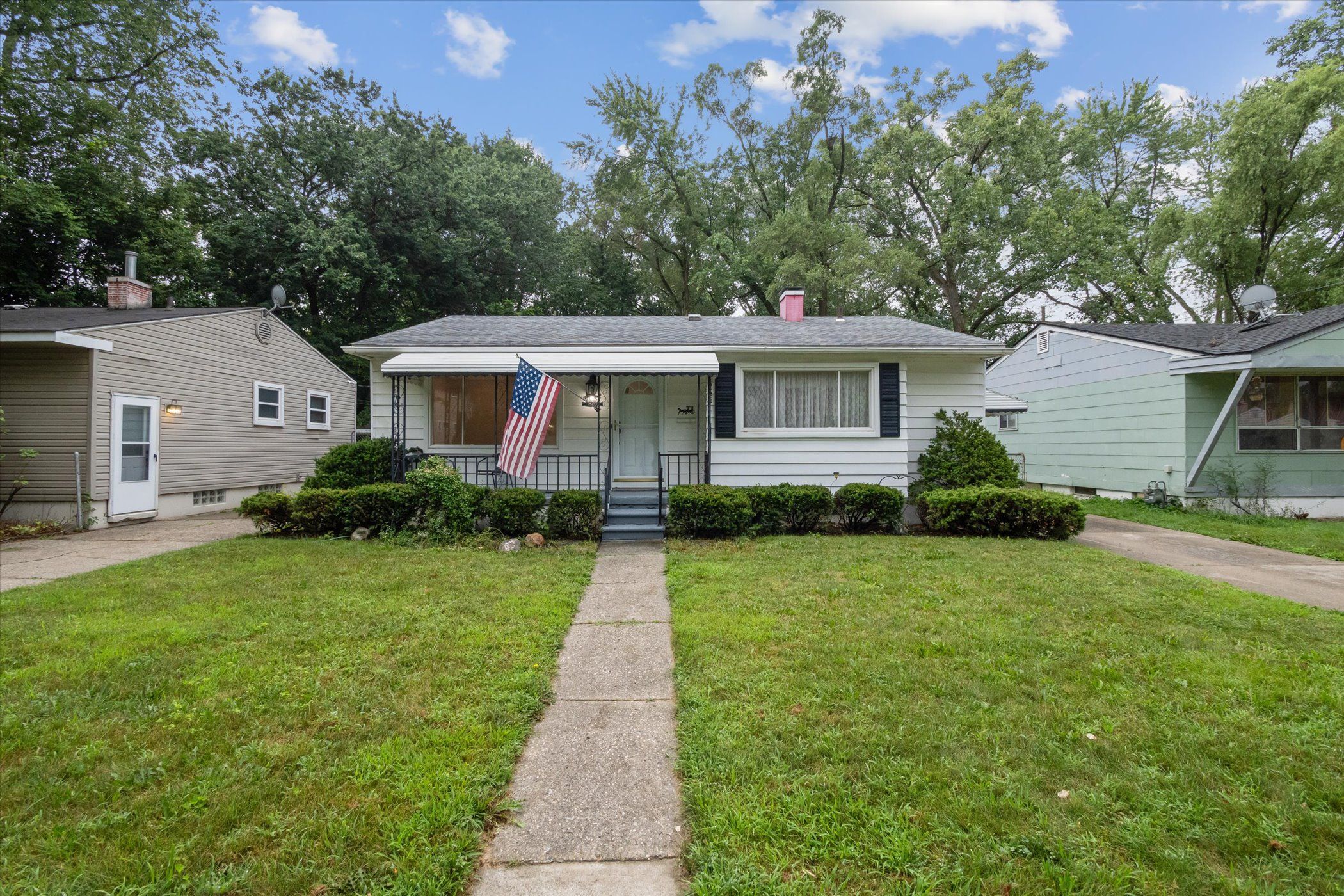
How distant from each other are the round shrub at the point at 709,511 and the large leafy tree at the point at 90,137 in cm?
1663

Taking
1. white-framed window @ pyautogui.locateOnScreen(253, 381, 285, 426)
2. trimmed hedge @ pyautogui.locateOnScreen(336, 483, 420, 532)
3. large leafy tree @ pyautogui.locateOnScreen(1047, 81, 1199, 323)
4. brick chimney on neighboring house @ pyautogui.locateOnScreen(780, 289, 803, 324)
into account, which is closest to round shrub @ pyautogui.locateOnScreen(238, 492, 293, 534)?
trimmed hedge @ pyautogui.locateOnScreen(336, 483, 420, 532)

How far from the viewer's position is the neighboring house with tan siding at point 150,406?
349 inches

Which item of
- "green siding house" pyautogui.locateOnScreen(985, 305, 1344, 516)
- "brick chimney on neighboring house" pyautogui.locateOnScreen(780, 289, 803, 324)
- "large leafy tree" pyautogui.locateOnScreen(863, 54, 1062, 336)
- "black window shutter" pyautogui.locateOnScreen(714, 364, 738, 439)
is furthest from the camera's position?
"large leafy tree" pyautogui.locateOnScreen(863, 54, 1062, 336)

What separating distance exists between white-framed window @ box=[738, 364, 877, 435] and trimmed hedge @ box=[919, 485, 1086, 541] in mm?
1765

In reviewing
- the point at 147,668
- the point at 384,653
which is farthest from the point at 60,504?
the point at 384,653

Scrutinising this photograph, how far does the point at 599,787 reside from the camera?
2520mm

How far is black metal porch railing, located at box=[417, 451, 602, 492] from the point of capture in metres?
9.27

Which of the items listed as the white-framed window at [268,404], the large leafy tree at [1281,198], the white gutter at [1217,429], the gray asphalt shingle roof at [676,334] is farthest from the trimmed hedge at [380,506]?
the large leafy tree at [1281,198]

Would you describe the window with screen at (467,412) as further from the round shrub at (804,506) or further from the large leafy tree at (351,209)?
the large leafy tree at (351,209)

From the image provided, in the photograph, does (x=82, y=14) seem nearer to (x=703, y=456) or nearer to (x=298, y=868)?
(x=703, y=456)

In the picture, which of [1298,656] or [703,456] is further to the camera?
[703,456]

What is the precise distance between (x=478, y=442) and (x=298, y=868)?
26.0ft

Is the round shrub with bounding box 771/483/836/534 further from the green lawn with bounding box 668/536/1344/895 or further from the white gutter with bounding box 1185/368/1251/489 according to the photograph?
the white gutter with bounding box 1185/368/1251/489

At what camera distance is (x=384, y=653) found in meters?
3.86
